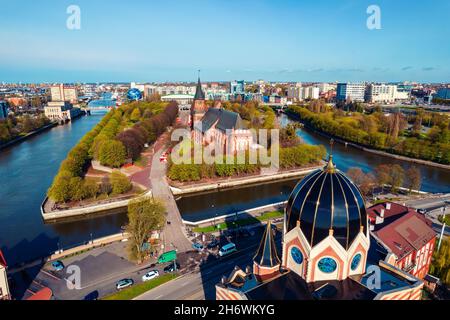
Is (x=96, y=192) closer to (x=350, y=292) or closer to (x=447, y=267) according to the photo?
(x=350, y=292)

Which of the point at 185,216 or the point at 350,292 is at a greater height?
the point at 350,292

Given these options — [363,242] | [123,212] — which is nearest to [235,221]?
[123,212]

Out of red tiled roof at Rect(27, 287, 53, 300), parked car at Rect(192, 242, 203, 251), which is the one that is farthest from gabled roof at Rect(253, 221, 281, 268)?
red tiled roof at Rect(27, 287, 53, 300)

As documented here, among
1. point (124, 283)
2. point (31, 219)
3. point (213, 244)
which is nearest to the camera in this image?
point (124, 283)

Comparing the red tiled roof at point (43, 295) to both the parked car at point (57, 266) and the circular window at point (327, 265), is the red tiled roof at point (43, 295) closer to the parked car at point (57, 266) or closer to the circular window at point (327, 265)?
the parked car at point (57, 266)

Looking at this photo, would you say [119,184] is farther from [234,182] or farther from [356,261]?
[356,261]

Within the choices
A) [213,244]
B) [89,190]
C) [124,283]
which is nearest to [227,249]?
[213,244]
